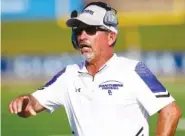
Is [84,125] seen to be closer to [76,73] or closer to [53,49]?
[76,73]

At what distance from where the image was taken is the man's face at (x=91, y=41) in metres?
5.26

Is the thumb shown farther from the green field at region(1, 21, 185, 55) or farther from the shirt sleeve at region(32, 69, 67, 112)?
the green field at region(1, 21, 185, 55)

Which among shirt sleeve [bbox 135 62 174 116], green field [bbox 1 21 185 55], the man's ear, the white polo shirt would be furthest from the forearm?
green field [bbox 1 21 185 55]

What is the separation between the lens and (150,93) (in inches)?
200

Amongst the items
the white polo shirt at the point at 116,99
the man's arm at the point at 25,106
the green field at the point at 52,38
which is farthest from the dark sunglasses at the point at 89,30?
the green field at the point at 52,38

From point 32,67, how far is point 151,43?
10.1ft

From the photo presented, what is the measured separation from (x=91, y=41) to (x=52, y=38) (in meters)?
15.1

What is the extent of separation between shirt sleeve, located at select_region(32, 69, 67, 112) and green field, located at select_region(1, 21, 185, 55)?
1438cm

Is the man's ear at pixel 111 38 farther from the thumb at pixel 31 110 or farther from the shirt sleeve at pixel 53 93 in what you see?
the thumb at pixel 31 110

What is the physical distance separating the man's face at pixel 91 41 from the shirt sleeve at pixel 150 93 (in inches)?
13.3

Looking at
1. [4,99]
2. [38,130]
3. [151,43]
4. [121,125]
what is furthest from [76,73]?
[151,43]

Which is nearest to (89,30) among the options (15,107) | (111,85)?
(111,85)

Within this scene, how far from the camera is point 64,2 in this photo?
20.6 meters

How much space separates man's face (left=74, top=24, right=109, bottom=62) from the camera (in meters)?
5.26
